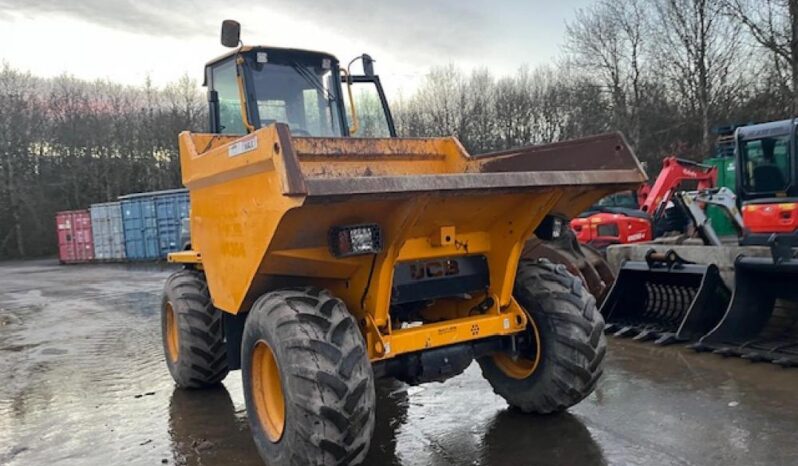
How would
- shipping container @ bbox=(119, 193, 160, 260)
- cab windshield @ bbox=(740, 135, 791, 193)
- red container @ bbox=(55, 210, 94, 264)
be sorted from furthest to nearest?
red container @ bbox=(55, 210, 94, 264) < shipping container @ bbox=(119, 193, 160, 260) < cab windshield @ bbox=(740, 135, 791, 193)

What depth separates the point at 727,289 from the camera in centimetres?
633

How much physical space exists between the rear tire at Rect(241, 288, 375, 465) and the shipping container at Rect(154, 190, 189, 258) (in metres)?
19.9

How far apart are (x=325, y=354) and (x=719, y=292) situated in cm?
458

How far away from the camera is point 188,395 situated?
5664mm

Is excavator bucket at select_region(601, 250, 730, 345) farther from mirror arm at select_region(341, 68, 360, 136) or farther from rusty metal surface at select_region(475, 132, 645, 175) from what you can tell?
mirror arm at select_region(341, 68, 360, 136)

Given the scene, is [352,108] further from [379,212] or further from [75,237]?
[75,237]

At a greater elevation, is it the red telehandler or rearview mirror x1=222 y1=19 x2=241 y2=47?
rearview mirror x1=222 y1=19 x2=241 y2=47

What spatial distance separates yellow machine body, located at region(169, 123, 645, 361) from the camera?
10.6ft

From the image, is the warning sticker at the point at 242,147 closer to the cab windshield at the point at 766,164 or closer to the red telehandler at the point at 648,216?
the cab windshield at the point at 766,164

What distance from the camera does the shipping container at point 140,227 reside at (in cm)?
2372

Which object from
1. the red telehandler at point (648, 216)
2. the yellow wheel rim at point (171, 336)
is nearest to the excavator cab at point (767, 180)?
the red telehandler at point (648, 216)

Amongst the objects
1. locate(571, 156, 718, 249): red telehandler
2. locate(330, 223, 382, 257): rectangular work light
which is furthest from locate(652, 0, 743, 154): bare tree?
locate(330, 223, 382, 257): rectangular work light

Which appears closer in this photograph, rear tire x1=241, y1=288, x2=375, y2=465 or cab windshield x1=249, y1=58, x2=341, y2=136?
rear tire x1=241, y1=288, x2=375, y2=465

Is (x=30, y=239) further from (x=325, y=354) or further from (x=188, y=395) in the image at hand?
(x=325, y=354)
